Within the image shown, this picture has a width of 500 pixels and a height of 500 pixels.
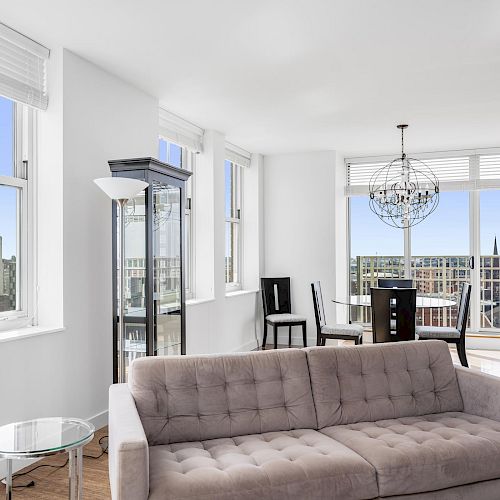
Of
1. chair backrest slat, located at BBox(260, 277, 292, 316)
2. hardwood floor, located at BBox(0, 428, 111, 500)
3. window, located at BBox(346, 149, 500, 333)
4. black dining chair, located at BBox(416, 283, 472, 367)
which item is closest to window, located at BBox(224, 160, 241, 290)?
chair backrest slat, located at BBox(260, 277, 292, 316)

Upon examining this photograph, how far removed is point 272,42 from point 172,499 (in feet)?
8.97

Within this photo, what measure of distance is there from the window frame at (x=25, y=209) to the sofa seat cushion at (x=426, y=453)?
211 centimetres

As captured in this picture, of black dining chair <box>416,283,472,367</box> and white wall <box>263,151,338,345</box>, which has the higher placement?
white wall <box>263,151,338,345</box>

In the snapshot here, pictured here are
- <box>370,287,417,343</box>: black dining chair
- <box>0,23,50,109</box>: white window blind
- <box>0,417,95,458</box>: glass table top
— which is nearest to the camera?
<box>0,417,95,458</box>: glass table top

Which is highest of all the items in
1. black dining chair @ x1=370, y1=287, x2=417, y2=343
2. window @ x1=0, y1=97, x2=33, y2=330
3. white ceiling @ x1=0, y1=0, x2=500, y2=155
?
white ceiling @ x1=0, y1=0, x2=500, y2=155

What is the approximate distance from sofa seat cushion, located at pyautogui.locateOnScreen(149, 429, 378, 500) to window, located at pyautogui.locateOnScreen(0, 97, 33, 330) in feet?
5.17

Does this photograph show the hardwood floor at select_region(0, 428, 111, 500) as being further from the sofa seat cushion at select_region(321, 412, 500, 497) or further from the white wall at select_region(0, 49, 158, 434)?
the sofa seat cushion at select_region(321, 412, 500, 497)

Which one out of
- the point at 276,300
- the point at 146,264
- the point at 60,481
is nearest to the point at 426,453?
the point at 60,481

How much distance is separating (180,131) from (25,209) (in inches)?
87.1

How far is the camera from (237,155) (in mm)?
6711

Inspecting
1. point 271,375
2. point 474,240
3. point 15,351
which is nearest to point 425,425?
point 271,375

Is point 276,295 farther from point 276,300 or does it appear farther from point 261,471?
point 261,471

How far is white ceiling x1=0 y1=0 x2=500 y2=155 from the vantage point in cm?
298

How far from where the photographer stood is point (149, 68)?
12.8ft
